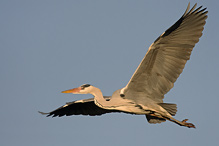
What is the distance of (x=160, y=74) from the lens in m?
8.30

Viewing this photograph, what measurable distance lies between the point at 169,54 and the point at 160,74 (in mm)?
539

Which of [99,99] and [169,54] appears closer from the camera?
[169,54]

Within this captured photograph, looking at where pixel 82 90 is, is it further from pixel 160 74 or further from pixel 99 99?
pixel 160 74

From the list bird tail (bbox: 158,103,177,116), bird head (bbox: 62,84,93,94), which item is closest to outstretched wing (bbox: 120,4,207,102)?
bird tail (bbox: 158,103,177,116)

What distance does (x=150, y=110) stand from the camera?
862cm

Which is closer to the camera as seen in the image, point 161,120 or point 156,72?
point 156,72

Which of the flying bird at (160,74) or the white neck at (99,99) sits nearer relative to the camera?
the flying bird at (160,74)

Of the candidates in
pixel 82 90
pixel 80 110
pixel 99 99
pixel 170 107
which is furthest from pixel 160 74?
pixel 80 110

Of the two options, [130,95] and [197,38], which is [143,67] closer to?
[130,95]

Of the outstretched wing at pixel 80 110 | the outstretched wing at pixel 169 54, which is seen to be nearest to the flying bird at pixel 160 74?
the outstretched wing at pixel 169 54

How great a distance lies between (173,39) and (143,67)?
3.18 ft

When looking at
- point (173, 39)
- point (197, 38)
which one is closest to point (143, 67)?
point (173, 39)

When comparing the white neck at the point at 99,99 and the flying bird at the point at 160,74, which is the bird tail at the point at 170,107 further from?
the white neck at the point at 99,99

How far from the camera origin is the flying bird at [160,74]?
26.0 ft
